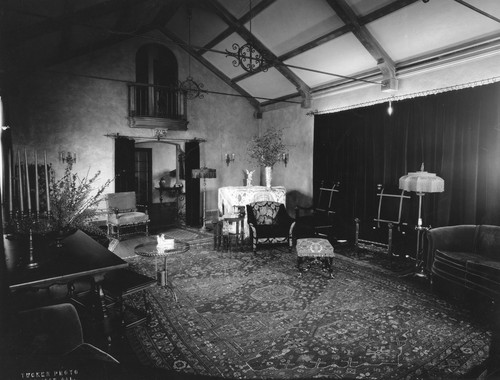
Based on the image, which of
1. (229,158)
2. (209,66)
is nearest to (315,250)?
(229,158)

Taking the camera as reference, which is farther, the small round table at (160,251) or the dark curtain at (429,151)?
the dark curtain at (429,151)

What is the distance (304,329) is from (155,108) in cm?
704

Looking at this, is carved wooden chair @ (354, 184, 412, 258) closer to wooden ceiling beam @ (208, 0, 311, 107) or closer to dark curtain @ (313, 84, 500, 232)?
dark curtain @ (313, 84, 500, 232)

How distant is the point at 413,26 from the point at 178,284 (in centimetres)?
Result: 567

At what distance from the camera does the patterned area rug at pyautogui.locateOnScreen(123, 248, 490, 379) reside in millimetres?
2791

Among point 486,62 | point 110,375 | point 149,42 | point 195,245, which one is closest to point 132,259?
point 195,245

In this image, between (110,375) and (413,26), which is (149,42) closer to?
(413,26)

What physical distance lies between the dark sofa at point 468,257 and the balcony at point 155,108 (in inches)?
264

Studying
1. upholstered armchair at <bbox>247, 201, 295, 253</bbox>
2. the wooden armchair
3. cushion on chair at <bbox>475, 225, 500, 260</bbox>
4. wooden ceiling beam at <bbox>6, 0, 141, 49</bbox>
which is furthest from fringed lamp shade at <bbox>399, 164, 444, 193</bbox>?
wooden ceiling beam at <bbox>6, 0, 141, 49</bbox>

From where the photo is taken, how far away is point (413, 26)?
→ 559 centimetres

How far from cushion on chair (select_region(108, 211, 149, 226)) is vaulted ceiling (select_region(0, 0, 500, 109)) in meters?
3.32

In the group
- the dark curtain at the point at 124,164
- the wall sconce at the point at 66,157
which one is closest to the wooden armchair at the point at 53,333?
the wall sconce at the point at 66,157

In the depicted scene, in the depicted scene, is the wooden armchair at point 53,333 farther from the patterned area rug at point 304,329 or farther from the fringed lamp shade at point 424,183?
the fringed lamp shade at point 424,183

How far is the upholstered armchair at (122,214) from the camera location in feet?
24.2
